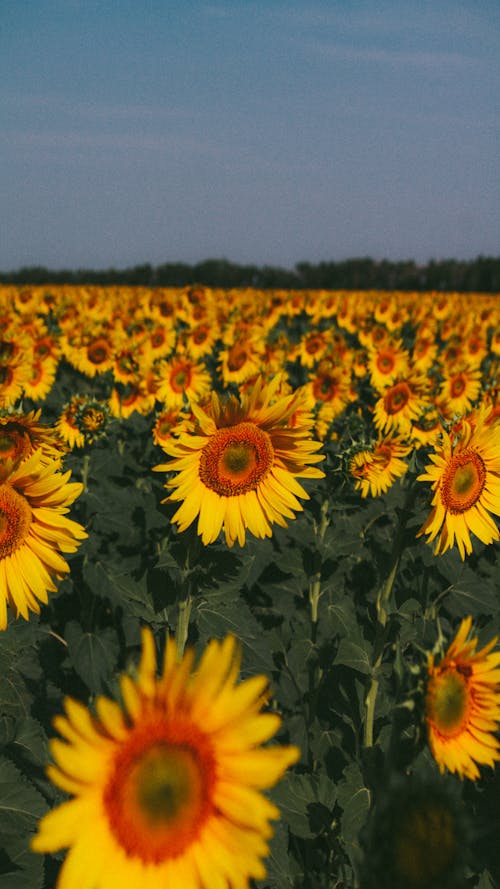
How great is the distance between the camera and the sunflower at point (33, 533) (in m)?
2.66

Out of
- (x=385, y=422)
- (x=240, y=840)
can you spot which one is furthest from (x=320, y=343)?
(x=240, y=840)

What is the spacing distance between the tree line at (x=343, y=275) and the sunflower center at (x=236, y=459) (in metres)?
44.4

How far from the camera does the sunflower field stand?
1511mm

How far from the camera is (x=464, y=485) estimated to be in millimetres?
3508

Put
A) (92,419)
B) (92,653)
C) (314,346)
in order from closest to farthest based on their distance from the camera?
(92,653) < (92,419) < (314,346)

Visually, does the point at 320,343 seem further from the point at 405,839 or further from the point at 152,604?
the point at 405,839

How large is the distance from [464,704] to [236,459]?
1.63m

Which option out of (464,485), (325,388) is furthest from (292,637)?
(325,388)

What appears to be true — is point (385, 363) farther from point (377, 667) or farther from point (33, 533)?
point (33, 533)

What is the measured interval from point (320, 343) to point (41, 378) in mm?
5139

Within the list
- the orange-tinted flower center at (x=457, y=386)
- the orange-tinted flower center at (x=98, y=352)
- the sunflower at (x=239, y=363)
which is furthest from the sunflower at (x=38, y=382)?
the orange-tinted flower center at (x=457, y=386)

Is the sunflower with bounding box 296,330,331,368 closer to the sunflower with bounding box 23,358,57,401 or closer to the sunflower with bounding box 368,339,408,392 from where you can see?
the sunflower with bounding box 368,339,408,392

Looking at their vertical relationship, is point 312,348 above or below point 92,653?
above

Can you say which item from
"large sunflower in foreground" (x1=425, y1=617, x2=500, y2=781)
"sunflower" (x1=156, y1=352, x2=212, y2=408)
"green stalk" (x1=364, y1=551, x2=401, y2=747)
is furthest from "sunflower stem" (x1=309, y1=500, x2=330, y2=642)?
"sunflower" (x1=156, y1=352, x2=212, y2=408)
